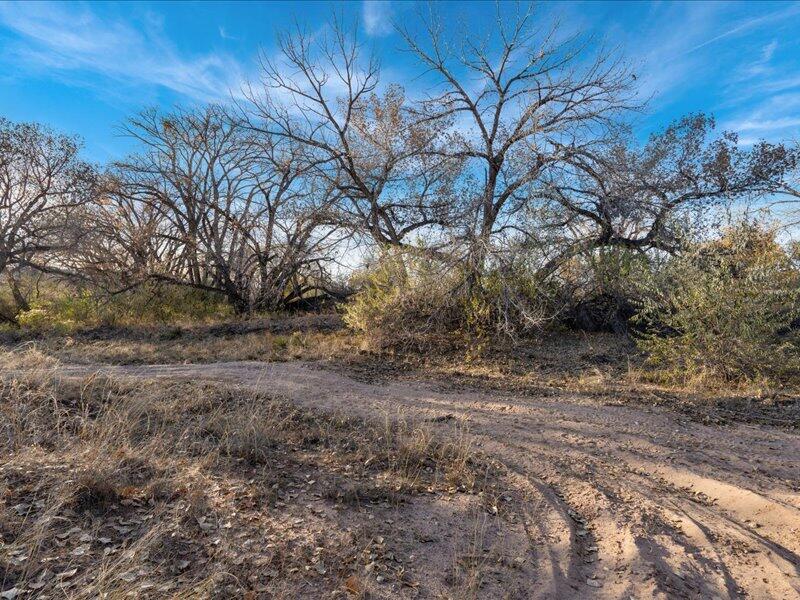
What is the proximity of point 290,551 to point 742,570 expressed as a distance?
2.75 meters

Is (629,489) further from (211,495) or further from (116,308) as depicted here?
(116,308)

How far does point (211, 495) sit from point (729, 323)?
7.03 metres

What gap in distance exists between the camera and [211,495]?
144 inches

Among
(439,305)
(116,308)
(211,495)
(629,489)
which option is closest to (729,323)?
(629,489)

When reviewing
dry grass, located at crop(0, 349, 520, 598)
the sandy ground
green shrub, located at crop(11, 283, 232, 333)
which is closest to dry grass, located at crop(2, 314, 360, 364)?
green shrub, located at crop(11, 283, 232, 333)

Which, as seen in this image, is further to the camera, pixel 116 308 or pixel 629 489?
pixel 116 308

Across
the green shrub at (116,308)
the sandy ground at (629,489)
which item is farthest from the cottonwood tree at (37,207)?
the sandy ground at (629,489)

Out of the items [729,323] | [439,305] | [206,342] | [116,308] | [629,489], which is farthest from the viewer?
[116,308]

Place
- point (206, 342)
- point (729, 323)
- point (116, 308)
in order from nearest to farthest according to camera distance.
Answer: point (729, 323) → point (206, 342) → point (116, 308)

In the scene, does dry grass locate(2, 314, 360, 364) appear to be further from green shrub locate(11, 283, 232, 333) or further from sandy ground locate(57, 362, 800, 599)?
sandy ground locate(57, 362, 800, 599)

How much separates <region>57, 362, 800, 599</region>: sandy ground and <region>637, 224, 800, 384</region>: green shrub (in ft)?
5.84

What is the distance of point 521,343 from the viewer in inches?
391

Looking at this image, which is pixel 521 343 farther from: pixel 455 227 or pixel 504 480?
pixel 504 480

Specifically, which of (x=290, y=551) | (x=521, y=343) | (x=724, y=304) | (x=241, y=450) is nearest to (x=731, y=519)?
(x=290, y=551)
